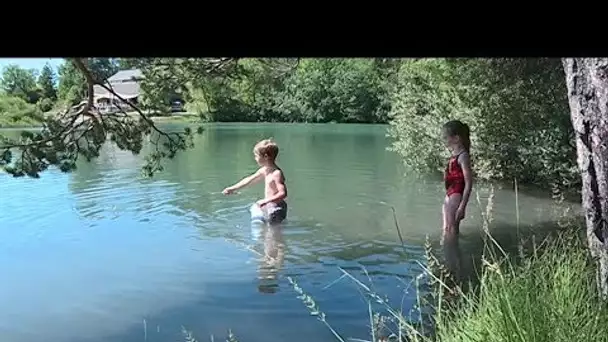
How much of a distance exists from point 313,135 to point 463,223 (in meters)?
24.2

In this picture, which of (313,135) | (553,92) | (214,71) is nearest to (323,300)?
(214,71)

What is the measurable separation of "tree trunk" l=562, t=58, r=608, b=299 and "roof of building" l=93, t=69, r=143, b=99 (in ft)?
14.8

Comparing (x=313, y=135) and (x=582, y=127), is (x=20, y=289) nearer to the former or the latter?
(x=582, y=127)

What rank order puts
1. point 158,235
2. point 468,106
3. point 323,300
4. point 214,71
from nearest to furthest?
point 323,300
point 214,71
point 158,235
point 468,106

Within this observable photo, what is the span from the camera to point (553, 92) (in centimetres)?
1508

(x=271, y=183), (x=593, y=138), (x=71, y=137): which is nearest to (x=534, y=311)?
(x=593, y=138)

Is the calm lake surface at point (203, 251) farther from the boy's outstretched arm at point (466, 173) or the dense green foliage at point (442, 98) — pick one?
the dense green foliage at point (442, 98)

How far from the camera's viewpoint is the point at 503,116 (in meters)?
15.9

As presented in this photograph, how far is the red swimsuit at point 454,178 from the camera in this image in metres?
8.08

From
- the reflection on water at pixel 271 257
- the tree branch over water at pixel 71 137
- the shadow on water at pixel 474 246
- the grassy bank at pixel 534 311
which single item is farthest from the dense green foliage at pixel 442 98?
the grassy bank at pixel 534 311

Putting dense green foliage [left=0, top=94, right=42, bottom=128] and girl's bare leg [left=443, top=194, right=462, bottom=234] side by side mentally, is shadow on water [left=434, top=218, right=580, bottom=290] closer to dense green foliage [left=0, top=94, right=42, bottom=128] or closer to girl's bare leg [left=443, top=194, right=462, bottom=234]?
girl's bare leg [left=443, top=194, right=462, bottom=234]

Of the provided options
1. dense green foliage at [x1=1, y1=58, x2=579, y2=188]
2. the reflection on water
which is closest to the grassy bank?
the reflection on water

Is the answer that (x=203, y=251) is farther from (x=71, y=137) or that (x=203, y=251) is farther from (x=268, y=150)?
(x=71, y=137)

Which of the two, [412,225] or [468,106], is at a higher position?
[468,106]
